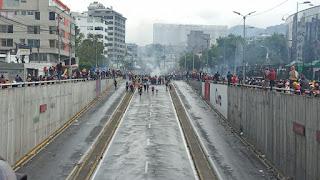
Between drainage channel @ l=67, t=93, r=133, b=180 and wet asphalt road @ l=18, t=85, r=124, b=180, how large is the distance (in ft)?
1.22

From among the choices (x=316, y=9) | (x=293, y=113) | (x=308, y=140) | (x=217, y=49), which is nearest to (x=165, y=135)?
(x=293, y=113)

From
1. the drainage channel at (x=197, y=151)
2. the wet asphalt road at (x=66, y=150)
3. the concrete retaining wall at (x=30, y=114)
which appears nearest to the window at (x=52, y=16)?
the wet asphalt road at (x=66, y=150)

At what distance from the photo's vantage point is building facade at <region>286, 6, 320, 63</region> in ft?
203

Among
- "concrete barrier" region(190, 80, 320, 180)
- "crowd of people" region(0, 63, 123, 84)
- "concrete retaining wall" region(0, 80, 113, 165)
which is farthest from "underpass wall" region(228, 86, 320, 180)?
"crowd of people" region(0, 63, 123, 84)

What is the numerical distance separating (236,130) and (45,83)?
15.8 metres

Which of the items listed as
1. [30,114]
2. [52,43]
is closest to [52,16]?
[52,43]

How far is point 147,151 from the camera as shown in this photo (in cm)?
3412

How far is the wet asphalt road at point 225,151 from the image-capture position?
2822 cm

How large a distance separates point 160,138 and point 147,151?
6.40m

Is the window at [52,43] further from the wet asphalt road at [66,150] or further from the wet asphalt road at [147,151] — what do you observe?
the wet asphalt road at [147,151]

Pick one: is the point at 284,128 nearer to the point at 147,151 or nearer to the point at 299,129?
the point at 299,129

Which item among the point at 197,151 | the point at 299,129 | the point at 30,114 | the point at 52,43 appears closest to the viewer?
the point at 299,129

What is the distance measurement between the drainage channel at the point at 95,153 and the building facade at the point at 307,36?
22019 mm

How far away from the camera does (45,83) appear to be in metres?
39.1
